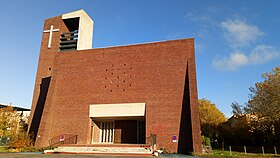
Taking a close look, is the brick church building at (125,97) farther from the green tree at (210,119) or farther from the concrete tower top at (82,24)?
the green tree at (210,119)

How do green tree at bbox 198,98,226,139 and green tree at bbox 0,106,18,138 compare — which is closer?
green tree at bbox 0,106,18,138

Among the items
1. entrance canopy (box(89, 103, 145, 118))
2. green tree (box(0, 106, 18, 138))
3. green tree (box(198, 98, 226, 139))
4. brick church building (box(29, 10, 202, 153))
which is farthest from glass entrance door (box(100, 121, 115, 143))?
green tree (box(198, 98, 226, 139))

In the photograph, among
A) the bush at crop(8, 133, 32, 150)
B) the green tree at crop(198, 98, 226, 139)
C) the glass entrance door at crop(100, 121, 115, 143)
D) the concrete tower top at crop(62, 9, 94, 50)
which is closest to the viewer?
the bush at crop(8, 133, 32, 150)

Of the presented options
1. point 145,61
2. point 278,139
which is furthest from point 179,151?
point 278,139

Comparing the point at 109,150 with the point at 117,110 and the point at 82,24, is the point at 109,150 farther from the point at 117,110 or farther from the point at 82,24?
the point at 82,24

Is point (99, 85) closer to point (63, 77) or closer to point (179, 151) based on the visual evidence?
point (63, 77)

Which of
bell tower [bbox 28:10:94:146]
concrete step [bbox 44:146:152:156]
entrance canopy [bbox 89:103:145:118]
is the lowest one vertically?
concrete step [bbox 44:146:152:156]

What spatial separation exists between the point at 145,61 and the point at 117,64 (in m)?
3.02

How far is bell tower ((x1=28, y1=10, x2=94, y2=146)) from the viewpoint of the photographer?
27469mm

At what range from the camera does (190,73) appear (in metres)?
20.6

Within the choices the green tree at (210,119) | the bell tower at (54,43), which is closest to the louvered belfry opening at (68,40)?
the bell tower at (54,43)

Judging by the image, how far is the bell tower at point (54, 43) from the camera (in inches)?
1081

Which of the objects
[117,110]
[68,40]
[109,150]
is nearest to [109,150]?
[109,150]

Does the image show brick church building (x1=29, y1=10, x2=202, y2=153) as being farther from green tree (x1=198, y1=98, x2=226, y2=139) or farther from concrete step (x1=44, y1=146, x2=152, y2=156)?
green tree (x1=198, y1=98, x2=226, y2=139)
